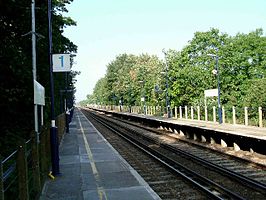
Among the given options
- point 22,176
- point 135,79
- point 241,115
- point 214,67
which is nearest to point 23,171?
point 22,176

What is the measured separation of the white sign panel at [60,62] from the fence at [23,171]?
1887mm

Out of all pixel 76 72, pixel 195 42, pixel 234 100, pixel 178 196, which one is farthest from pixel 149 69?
pixel 178 196

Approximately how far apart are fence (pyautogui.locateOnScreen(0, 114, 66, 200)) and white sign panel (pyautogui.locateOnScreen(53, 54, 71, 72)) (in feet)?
6.19

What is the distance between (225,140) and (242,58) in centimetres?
3780

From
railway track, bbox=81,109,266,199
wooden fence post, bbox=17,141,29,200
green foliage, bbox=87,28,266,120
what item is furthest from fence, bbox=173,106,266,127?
wooden fence post, bbox=17,141,29,200

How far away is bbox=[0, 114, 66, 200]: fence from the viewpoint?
698 cm

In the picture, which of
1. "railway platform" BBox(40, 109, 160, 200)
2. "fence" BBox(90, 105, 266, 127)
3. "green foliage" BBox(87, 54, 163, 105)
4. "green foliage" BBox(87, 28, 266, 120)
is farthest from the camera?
"green foliage" BBox(87, 54, 163, 105)

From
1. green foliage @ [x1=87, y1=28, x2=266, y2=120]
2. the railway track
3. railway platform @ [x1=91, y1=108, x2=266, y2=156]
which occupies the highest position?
green foliage @ [x1=87, y1=28, x2=266, y2=120]

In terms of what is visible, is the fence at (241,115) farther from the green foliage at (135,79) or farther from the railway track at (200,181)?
the green foliage at (135,79)

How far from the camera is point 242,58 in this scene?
56.2 m

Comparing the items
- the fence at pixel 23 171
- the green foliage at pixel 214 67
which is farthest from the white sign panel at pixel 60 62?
the green foliage at pixel 214 67

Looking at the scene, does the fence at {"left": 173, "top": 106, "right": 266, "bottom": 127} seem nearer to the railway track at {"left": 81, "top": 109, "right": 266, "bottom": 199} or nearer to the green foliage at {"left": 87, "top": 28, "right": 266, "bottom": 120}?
the green foliage at {"left": 87, "top": 28, "right": 266, "bottom": 120}

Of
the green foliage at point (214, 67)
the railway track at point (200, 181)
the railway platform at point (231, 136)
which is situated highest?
the green foliage at point (214, 67)

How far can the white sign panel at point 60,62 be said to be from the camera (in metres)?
12.4
